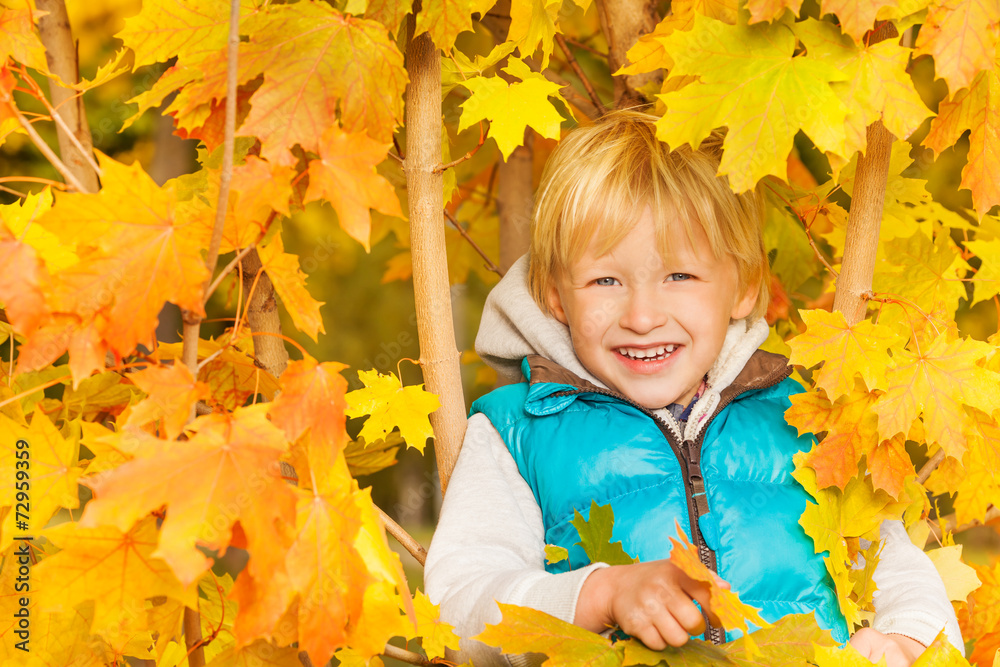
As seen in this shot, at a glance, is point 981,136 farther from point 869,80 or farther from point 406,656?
point 406,656

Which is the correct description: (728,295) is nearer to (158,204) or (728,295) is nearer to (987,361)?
(987,361)

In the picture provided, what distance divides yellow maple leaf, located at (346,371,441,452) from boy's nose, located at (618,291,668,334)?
1.37 ft

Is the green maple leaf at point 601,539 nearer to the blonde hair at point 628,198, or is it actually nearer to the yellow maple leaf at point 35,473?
the blonde hair at point 628,198

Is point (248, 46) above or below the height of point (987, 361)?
above

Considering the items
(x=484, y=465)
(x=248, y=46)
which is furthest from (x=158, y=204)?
(x=484, y=465)

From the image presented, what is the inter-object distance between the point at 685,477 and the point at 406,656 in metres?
0.61

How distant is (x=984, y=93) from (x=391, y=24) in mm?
1029

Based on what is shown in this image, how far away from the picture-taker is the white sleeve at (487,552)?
1.31 m

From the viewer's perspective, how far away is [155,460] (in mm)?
900

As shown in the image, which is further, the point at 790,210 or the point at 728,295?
the point at 790,210

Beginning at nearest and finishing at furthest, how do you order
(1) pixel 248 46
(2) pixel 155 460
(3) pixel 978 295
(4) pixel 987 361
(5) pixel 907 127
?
1. (2) pixel 155 460
2. (1) pixel 248 46
3. (5) pixel 907 127
4. (4) pixel 987 361
5. (3) pixel 978 295

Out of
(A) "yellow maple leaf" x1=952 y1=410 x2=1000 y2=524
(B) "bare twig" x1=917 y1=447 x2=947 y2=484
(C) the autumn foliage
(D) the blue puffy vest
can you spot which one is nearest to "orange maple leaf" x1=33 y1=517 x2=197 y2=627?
→ (C) the autumn foliage

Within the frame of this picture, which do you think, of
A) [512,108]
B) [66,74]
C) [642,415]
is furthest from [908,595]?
[66,74]

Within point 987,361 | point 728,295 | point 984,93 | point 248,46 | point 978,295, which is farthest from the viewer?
point 978,295
